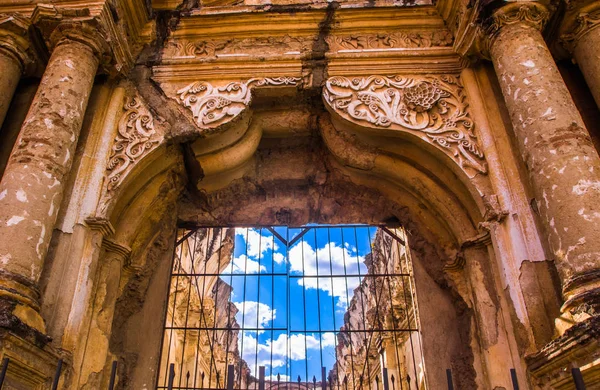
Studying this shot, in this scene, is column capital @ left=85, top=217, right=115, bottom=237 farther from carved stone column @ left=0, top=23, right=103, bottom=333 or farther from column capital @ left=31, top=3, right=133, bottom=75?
column capital @ left=31, top=3, right=133, bottom=75

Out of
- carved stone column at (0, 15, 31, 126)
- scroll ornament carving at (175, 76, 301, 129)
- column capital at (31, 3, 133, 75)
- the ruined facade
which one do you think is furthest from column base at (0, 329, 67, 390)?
column capital at (31, 3, 133, 75)

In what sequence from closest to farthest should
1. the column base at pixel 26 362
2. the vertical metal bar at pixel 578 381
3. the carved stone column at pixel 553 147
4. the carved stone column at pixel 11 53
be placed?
the vertical metal bar at pixel 578 381, the column base at pixel 26 362, the carved stone column at pixel 553 147, the carved stone column at pixel 11 53

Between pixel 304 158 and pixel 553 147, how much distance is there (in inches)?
112

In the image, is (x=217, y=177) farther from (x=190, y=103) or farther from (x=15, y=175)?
(x=15, y=175)

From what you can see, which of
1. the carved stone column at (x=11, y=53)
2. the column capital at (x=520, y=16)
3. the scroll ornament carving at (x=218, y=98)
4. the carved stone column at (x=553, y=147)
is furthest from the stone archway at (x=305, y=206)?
the column capital at (x=520, y=16)

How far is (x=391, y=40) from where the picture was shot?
523 centimetres

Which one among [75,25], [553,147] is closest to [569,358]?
[553,147]

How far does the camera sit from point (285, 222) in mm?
5770

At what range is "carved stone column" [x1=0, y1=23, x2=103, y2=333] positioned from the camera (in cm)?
326

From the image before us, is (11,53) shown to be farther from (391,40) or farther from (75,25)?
(391,40)

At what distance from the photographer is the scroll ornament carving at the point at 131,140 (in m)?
4.44

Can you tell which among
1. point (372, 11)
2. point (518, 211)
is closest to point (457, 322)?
point (518, 211)

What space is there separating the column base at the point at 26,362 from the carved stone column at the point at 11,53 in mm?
2164

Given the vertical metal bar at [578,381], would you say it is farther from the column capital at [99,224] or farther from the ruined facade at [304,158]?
the column capital at [99,224]
